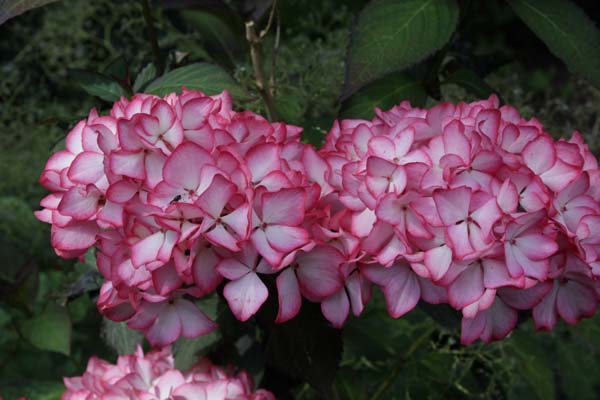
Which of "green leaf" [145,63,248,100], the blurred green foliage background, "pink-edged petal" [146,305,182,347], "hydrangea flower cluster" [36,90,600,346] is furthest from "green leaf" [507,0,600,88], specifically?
"pink-edged petal" [146,305,182,347]

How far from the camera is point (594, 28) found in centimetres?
64

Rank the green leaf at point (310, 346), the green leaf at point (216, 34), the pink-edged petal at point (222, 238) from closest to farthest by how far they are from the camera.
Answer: the pink-edged petal at point (222, 238), the green leaf at point (310, 346), the green leaf at point (216, 34)

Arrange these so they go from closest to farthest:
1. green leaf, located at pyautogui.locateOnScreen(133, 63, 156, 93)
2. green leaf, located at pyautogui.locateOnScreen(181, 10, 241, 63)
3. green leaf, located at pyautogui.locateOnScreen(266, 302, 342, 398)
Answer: green leaf, located at pyautogui.locateOnScreen(266, 302, 342, 398) < green leaf, located at pyautogui.locateOnScreen(133, 63, 156, 93) < green leaf, located at pyautogui.locateOnScreen(181, 10, 241, 63)

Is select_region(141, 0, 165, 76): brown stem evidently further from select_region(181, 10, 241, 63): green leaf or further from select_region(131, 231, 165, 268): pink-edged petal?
select_region(131, 231, 165, 268): pink-edged petal

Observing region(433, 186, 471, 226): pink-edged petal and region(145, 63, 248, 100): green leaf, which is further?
region(145, 63, 248, 100): green leaf

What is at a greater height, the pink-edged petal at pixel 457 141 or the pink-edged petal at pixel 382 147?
the pink-edged petal at pixel 457 141

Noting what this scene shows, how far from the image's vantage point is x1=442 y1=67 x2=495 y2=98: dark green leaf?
27.6 inches

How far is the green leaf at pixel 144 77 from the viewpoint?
2.15 ft

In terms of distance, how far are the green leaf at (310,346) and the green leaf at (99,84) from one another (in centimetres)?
23

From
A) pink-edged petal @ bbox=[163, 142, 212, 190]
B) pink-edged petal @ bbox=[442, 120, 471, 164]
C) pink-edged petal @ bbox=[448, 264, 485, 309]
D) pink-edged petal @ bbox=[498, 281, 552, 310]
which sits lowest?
pink-edged petal @ bbox=[498, 281, 552, 310]

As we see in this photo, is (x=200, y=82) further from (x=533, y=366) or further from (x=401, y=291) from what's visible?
(x=533, y=366)

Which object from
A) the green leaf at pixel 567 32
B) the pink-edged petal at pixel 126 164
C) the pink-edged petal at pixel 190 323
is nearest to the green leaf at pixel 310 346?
the pink-edged petal at pixel 190 323

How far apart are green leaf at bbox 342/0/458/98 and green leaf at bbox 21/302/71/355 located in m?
0.42

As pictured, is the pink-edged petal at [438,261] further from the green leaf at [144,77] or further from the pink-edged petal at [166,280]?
the green leaf at [144,77]
